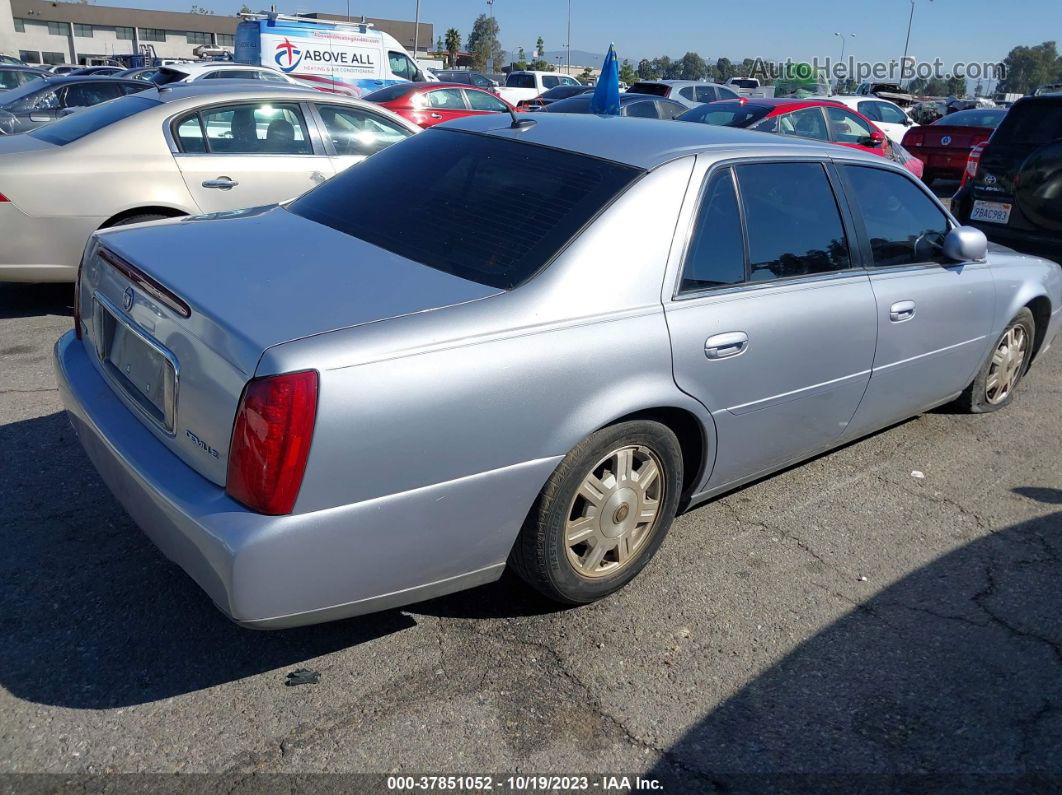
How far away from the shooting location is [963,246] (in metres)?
4.34

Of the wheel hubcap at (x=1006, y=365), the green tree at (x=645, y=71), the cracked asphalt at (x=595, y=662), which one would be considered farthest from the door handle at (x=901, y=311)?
the green tree at (x=645, y=71)

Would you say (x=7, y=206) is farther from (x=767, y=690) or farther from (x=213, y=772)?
(x=767, y=690)

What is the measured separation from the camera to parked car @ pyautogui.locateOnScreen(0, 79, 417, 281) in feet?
18.9

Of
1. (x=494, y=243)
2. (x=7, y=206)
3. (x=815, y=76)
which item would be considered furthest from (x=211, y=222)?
(x=815, y=76)

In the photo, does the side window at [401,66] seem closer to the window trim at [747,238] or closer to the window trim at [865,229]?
the window trim at [865,229]

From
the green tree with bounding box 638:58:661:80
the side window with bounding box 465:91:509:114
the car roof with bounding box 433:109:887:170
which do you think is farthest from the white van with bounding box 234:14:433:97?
the green tree with bounding box 638:58:661:80

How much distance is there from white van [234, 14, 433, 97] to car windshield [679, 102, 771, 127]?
11161 millimetres

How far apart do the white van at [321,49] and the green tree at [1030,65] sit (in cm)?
8254

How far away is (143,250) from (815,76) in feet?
143

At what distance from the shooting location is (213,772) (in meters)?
2.45

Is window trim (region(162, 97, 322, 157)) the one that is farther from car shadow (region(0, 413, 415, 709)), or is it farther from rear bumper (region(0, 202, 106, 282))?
car shadow (region(0, 413, 415, 709))

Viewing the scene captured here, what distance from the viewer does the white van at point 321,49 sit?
21750 mm

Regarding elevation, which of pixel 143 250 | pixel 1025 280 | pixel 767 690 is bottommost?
pixel 767 690

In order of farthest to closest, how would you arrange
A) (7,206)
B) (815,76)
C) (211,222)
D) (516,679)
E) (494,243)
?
(815,76), (7,206), (211,222), (494,243), (516,679)
